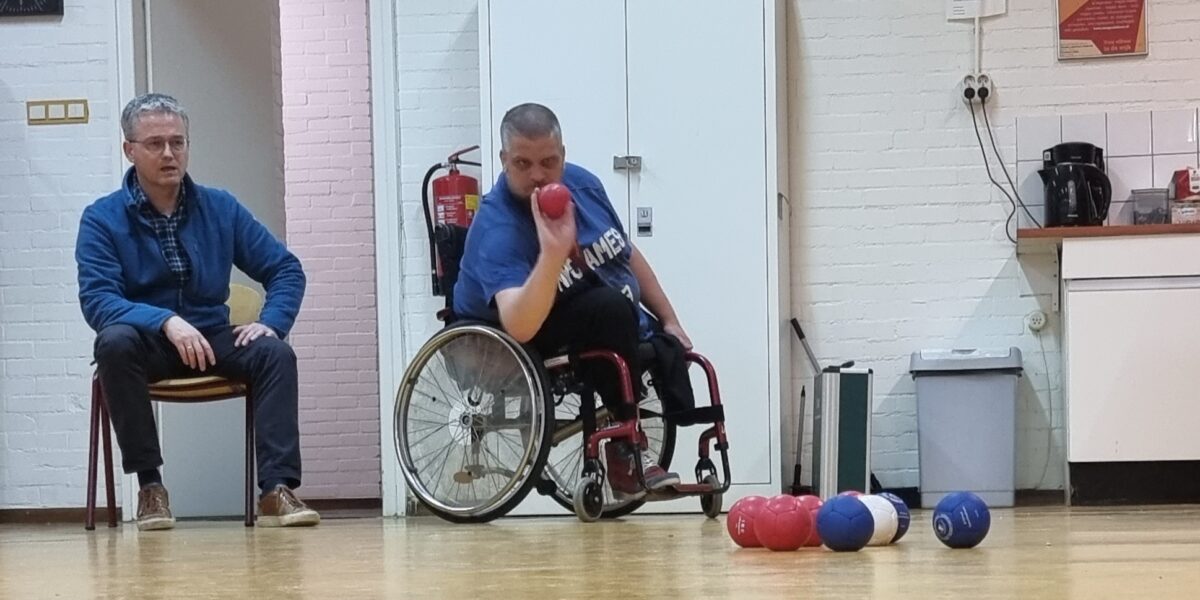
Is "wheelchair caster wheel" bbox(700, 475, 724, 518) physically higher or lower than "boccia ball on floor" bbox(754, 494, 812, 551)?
lower

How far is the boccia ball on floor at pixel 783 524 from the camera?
2.34 metres

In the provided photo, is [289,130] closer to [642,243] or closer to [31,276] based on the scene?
[31,276]

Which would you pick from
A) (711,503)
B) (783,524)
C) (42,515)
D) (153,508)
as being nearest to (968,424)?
(711,503)

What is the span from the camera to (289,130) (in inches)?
272

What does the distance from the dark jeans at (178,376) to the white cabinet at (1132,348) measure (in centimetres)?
239

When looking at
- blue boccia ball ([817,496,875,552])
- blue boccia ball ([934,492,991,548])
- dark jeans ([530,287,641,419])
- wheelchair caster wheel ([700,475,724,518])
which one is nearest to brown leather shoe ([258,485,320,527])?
dark jeans ([530,287,641,419])

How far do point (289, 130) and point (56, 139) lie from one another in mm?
2052

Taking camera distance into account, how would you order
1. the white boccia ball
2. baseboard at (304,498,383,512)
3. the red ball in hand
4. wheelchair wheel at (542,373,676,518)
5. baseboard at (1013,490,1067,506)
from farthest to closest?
baseboard at (304,498,383,512) → baseboard at (1013,490,1067,506) → wheelchair wheel at (542,373,676,518) → the red ball in hand → the white boccia ball

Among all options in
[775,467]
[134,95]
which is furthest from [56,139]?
[775,467]

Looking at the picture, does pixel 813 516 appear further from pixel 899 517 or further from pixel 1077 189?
pixel 1077 189

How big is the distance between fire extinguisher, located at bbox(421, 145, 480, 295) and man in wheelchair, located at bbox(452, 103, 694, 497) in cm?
136

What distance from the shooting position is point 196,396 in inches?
148

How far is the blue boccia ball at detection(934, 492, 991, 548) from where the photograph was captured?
90.0 inches

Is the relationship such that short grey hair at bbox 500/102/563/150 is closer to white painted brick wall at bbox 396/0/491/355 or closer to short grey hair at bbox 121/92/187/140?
short grey hair at bbox 121/92/187/140
